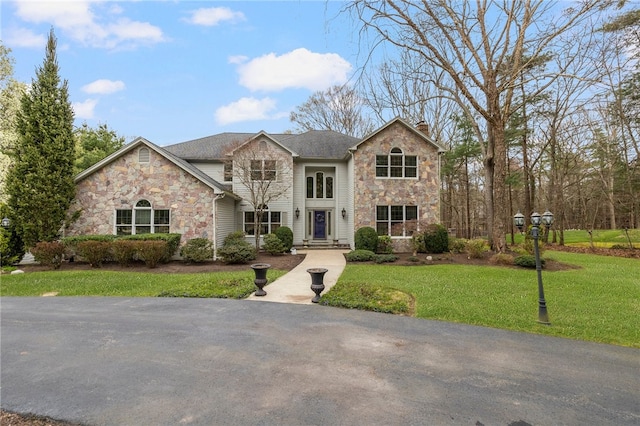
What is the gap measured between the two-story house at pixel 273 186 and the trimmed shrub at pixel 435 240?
3.31 ft

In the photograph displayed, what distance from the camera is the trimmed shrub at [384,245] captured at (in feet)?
51.6

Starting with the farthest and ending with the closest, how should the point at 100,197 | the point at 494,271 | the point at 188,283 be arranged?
the point at 100,197 → the point at 494,271 → the point at 188,283

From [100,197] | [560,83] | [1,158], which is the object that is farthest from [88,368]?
[560,83]

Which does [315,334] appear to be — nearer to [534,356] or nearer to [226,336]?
[226,336]

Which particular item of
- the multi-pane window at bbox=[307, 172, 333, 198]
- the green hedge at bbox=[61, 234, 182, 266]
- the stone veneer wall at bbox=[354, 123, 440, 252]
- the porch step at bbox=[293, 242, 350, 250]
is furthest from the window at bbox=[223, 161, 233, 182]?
the stone veneer wall at bbox=[354, 123, 440, 252]

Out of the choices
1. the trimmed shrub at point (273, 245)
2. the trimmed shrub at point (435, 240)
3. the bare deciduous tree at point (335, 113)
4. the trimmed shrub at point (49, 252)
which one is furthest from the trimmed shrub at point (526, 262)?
the bare deciduous tree at point (335, 113)

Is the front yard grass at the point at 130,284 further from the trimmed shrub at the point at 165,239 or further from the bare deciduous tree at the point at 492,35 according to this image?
the bare deciduous tree at the point at 492,35

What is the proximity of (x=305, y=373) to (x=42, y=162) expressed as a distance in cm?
1445

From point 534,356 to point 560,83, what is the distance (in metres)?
22.6

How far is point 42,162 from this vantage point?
12.4m

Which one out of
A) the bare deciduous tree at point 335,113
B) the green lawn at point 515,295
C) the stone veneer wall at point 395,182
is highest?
the bare deciduous tree at point 335,113

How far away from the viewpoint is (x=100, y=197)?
13.8 meters

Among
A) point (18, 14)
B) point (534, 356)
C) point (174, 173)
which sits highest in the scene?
point (18, 14)

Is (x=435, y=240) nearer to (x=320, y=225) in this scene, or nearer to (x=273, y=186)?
(x=320, y=225)
